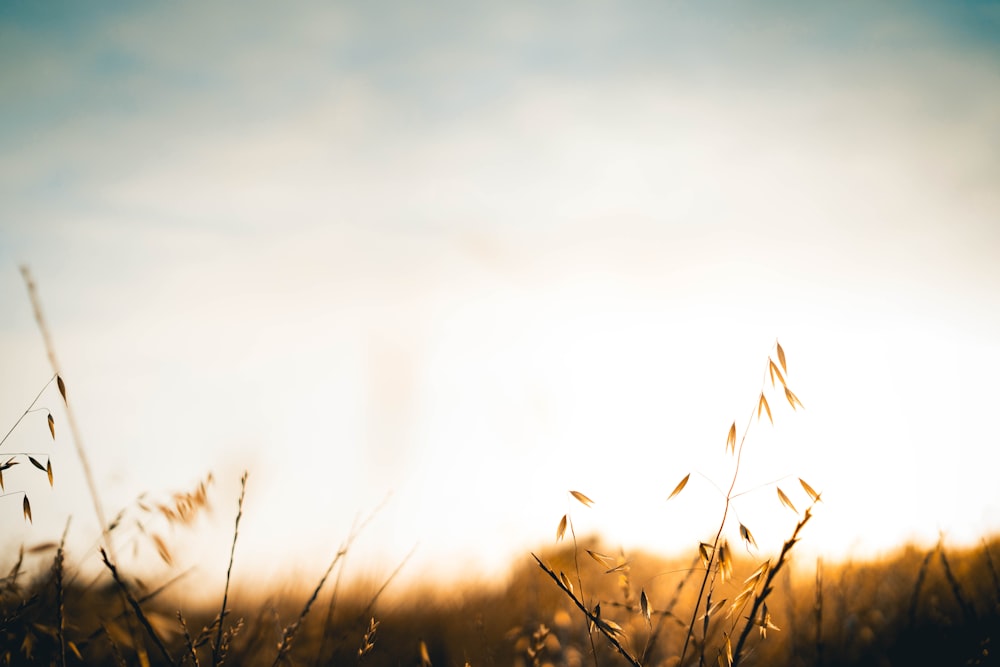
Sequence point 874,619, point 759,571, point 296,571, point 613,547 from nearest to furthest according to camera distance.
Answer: point 759,571
point 613,547
point 874,619
point 296,571

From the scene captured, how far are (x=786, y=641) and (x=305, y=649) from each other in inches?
90.0

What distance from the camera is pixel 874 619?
273 centimetres

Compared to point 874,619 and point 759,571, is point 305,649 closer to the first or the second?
point 759,571

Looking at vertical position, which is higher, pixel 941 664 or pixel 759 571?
pixel 759 571

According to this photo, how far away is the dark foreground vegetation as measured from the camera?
5.04 feet

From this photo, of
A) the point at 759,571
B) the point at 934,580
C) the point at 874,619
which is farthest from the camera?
the point at 934,580

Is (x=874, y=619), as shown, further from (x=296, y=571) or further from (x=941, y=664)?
(x=296, y=571)

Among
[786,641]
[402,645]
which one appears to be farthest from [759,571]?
[402,645]

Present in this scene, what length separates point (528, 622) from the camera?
109 inches

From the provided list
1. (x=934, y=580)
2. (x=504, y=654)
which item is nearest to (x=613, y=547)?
(x=504, y=654)

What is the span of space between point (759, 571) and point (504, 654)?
1931 mm

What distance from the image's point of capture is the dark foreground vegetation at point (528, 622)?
Answer: 5.04 feet

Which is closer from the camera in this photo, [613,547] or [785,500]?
[785,500]

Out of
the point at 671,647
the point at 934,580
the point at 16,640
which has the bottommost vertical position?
the point at 934,580
